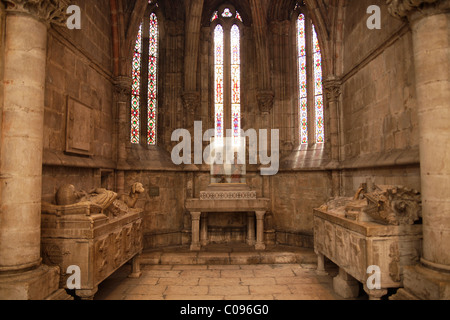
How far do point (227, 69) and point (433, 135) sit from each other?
8169 mm

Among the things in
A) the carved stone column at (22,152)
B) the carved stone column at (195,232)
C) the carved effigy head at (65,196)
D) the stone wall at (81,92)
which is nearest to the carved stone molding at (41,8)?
the carved stone column at (22,152)

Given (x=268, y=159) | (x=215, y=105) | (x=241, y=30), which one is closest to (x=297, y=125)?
(x=268, y=159)

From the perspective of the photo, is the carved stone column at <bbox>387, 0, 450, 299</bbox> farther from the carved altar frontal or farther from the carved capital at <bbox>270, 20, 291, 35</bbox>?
the carved capital at <bbox>270, 20, 291, 35</bbox>

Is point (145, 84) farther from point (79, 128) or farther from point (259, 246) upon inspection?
point (259, 246)

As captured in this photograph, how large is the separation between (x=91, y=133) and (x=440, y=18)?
6.42m

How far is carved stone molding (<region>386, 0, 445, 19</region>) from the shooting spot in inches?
161

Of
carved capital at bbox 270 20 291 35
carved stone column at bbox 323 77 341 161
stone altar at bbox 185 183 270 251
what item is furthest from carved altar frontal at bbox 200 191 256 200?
carved capital at bbox 270 20 291 35

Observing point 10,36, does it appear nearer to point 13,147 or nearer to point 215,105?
point 13,147

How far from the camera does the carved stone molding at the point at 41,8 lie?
13.4 feet

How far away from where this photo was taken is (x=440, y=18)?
4051 mm

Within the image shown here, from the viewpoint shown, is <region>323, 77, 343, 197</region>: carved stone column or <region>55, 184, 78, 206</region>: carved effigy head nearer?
<region>55, 184, 78, 206</region>: carved effigy head

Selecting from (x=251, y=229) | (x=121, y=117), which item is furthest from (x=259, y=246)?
(x=121, y=117)

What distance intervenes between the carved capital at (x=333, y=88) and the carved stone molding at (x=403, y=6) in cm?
404

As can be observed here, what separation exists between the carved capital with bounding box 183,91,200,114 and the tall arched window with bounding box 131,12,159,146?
101 cm
